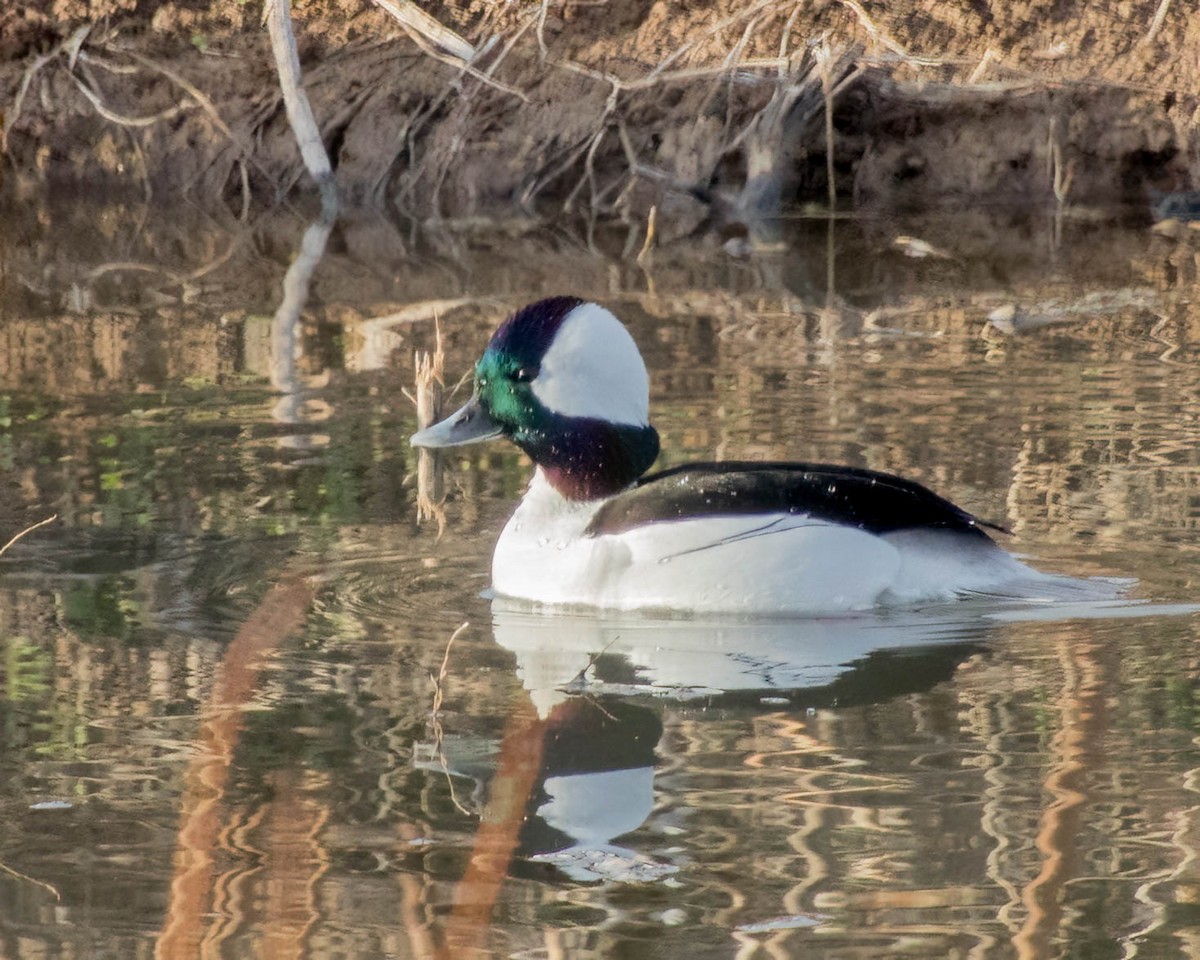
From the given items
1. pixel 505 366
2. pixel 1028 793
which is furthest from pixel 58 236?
pixel 1028 793

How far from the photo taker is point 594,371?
21.0 ft

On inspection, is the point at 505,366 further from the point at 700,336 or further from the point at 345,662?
the point at 700,336

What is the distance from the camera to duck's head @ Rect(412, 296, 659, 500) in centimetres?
641

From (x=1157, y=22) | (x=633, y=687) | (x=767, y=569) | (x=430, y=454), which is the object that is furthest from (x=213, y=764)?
(x=1157, y=22)

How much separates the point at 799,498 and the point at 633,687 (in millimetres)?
859

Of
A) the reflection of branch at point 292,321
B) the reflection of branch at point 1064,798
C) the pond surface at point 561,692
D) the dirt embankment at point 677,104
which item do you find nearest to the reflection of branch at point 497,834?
the pond surface at point 561,692

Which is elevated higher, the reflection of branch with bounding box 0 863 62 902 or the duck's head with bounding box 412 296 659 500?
the duck's head with bounding box 412 296 659 500

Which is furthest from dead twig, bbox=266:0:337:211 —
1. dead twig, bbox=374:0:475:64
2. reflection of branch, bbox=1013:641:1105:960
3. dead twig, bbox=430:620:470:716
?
reflection of branch, bbox=1013:641:1105:960

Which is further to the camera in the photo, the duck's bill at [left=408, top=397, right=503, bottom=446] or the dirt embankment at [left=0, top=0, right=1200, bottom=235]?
the dirt embankment at [left=0, top=0, right=1200, bottom=235]

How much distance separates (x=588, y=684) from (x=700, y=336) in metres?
5.68

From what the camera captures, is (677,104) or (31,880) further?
(677,104)

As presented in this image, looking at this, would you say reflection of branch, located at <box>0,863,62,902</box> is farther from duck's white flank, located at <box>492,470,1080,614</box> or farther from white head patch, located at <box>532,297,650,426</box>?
white head patch, located at <box>532,297,650,426</box>

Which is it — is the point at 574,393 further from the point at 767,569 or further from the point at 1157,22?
the point at 1157,22

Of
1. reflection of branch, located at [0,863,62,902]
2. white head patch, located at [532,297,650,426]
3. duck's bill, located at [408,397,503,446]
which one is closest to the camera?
reflection of branch, located at [0,863,62,902]
